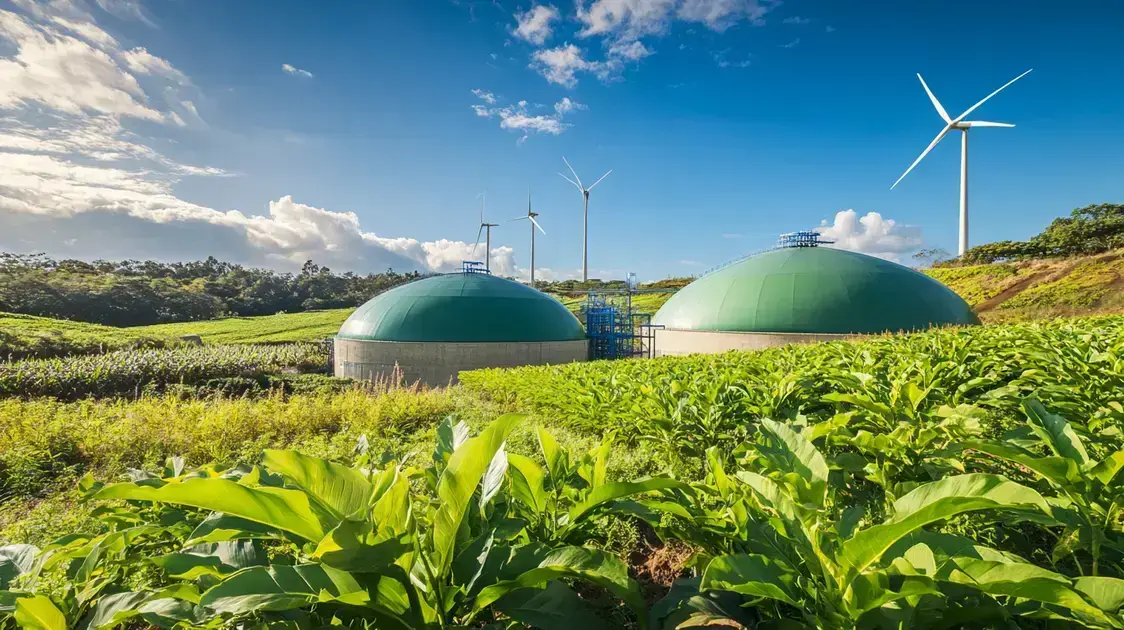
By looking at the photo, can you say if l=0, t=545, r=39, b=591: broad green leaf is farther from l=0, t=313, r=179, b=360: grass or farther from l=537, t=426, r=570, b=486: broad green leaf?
l=0, t=313, r=179, b=360: grass

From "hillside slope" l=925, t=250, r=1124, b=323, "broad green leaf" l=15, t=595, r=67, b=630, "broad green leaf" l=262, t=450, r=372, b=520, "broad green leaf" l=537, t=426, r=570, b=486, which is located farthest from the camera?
"hillside slope" l=925, t=250, r=1124, b=323

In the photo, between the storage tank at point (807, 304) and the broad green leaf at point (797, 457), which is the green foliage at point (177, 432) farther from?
the storage tank at point (807, 304)

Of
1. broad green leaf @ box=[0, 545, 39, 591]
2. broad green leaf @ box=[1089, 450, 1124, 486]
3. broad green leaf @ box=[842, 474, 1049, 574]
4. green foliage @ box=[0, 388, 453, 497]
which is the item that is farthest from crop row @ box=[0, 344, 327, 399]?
broad green leaf @ box=[1089, 450, 1124, 486]

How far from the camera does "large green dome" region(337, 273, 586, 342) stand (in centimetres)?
2270

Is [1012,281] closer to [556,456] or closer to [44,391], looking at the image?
[556,456]

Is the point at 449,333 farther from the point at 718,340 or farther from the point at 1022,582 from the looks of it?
the point at 1022,582

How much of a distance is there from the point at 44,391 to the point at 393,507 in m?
27.3

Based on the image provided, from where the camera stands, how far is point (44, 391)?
19.7 meters

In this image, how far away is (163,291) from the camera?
63531 mm

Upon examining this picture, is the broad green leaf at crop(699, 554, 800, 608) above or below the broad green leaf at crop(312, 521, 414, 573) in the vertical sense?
below

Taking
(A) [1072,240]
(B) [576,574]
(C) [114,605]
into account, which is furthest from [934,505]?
(A) [1072,240]

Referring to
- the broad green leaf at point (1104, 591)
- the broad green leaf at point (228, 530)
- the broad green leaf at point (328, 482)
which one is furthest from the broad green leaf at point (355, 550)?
the broad green leaf at point (1104, 591)

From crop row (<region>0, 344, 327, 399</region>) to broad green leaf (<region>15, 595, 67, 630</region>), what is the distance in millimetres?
23052

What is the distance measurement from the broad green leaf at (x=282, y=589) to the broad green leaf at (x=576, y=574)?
1.35 ft
